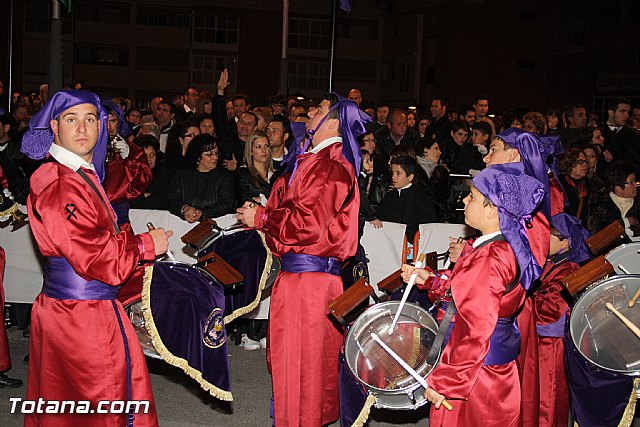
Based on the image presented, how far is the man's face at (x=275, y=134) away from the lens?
958 centimetres

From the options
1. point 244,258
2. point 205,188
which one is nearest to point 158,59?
point 205,188

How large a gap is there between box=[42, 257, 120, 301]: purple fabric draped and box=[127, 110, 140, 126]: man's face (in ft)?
32.9

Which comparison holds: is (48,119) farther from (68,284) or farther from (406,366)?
(406,366)

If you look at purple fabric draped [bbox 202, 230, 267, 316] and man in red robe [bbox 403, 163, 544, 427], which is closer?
man in red robe [bbox 403, 163, 544, 427]

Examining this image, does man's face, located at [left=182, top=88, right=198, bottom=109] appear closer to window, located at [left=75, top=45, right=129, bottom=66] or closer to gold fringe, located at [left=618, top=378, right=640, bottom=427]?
gold fringe, located at [left=618, top=378, right=640, bottom=427]

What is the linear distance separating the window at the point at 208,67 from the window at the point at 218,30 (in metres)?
0.91

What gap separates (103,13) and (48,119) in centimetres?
4538

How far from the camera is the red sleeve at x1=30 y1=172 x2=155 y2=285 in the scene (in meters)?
4.40

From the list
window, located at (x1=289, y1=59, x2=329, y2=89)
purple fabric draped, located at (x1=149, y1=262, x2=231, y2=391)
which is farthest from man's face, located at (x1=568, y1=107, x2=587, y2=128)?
window, located at (x1=289, y1=59, x2=329, y2=89)

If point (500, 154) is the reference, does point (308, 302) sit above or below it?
below

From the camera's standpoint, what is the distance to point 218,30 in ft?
154

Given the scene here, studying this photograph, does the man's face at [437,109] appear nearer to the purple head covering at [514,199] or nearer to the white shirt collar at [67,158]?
the purple head covering at [514,199]

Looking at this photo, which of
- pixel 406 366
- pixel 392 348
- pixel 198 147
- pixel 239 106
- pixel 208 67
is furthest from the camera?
pixel 208 67

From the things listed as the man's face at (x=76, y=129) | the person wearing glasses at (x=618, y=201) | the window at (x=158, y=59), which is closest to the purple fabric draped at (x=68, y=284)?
the man's face at (x=76, y=129)
